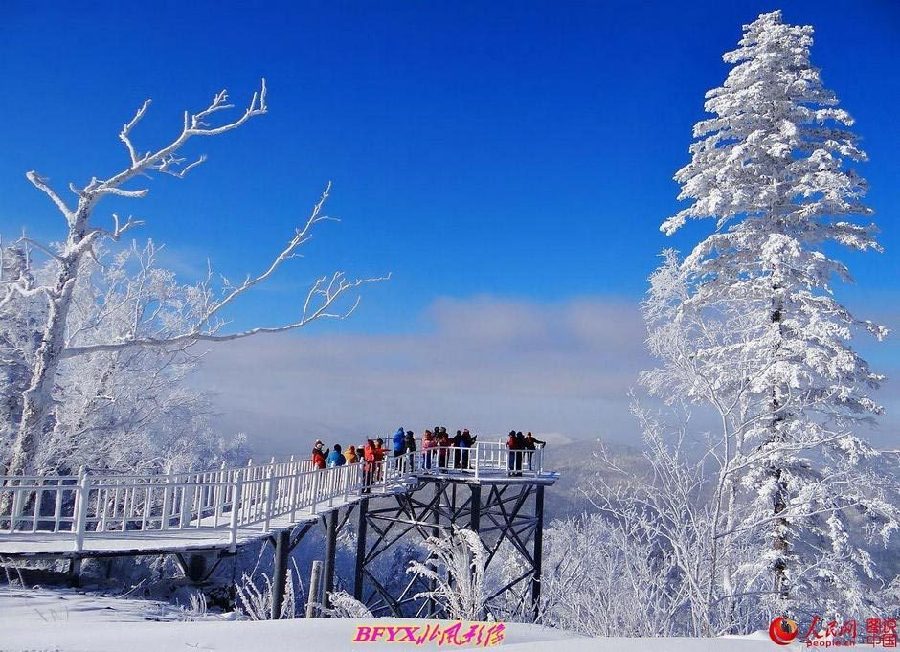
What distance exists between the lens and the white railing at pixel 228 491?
9.95m

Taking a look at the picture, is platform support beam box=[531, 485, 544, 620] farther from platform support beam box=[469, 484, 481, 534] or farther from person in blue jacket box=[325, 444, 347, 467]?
person in blue jacket box=[325, 444, 347, 467]

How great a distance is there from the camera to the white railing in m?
9.95

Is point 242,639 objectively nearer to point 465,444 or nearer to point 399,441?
point 399,441

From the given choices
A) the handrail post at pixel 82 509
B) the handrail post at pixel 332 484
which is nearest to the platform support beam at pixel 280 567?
the handrail post at pixel 332 484

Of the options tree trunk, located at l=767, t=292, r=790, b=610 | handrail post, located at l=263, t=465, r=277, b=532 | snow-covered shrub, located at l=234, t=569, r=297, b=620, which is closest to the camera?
snow-covered shrub, located at l=234, t=569, r=297, b=620

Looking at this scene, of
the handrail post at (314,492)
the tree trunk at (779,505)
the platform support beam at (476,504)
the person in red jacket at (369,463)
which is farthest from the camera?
the platform support beam at (476,504)

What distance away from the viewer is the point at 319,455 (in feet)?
54.8

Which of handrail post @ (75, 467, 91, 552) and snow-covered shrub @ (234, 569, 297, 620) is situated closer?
handrail post @ (75, 467, 91, 552)

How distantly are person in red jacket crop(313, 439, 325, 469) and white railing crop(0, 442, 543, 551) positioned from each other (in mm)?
252

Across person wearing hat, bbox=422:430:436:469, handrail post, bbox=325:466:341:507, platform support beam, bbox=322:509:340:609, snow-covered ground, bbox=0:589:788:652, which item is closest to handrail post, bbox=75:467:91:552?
snow-covered ground, bbox=0:589:788:652

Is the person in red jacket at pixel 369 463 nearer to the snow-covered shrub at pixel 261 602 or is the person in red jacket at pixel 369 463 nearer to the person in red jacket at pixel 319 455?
the person in red jacket at pixel 319 455

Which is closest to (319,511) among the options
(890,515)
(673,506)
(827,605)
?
(673,506)

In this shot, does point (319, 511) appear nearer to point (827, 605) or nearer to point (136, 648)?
point (136, 648)

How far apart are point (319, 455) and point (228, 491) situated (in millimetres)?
3603
